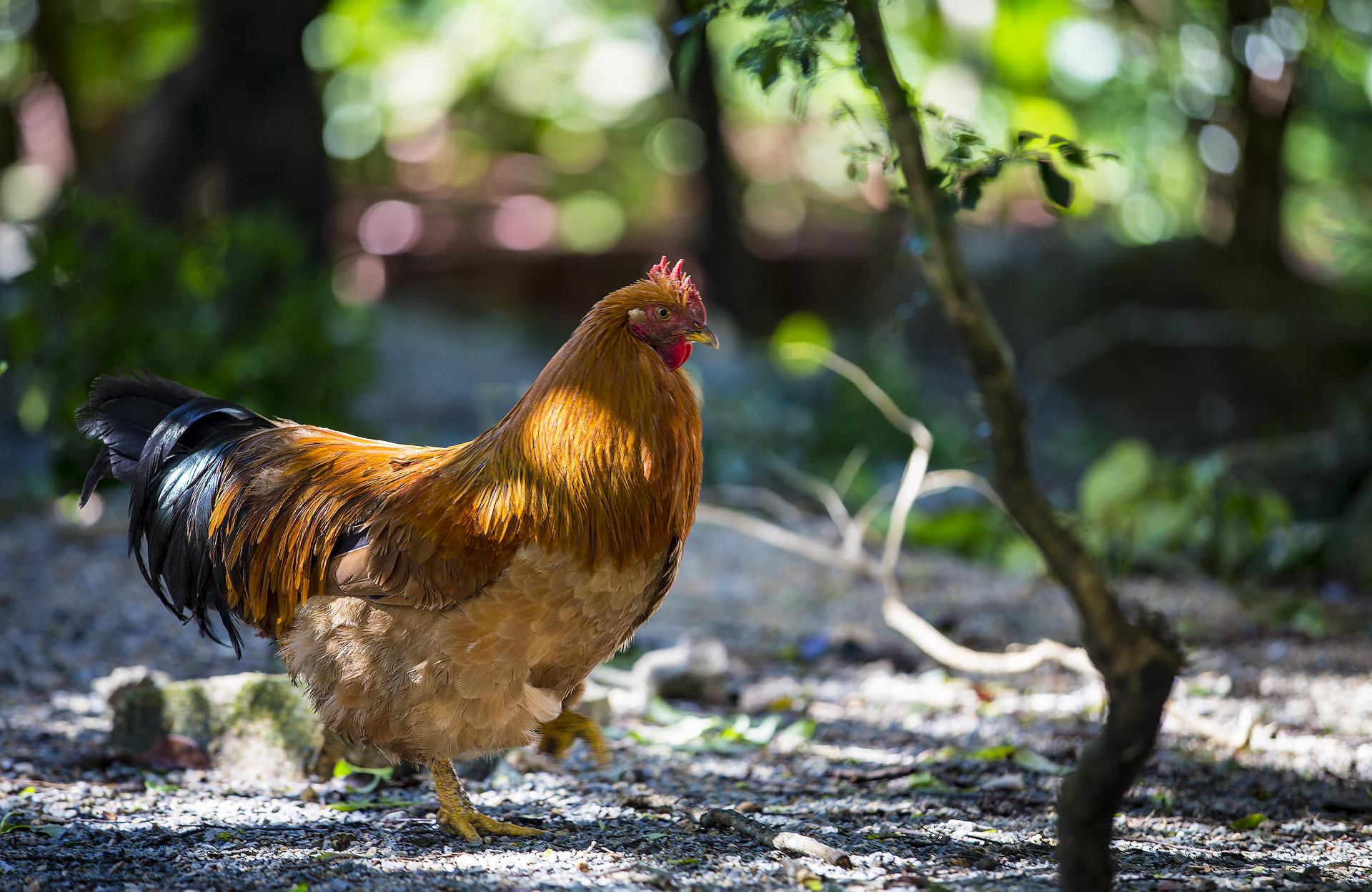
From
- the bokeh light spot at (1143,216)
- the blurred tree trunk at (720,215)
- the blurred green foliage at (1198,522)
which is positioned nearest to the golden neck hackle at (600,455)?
the blurred green foliage at (1198,522)

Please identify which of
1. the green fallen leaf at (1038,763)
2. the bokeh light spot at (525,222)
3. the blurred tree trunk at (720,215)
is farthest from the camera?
the bokeh light spot at (525,222)

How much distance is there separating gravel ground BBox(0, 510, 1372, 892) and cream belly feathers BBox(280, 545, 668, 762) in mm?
316

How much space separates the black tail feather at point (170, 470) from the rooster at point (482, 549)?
24 mm

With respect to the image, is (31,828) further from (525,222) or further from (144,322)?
(525,222)

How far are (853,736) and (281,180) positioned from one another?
7.00 metres

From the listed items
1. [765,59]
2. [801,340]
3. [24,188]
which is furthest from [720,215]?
[24,188]

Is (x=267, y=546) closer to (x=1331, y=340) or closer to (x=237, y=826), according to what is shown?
(x=237, y=826)

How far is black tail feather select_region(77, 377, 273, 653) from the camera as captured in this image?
3.58 metres

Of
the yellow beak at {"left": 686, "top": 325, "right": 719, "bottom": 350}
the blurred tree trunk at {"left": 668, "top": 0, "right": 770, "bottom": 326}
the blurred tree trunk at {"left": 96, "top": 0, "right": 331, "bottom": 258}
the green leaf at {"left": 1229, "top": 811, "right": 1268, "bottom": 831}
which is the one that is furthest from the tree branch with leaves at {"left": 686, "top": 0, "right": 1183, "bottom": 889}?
the blurred tree trunk at {"left": 668, "top": 0, "right": 770, "bottom": 326}

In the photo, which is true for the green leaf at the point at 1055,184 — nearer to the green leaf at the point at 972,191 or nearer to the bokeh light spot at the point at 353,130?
the green leaf at the point at 972,191

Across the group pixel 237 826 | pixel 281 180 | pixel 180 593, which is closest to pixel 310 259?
pixel 281 180

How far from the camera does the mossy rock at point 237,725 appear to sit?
3.82 meters

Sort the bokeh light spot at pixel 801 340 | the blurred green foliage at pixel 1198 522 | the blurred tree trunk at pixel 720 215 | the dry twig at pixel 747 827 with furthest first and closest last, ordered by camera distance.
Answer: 1. the blurred tree trunk at pixel 720 215
2. the bokeh light spot at pixel 801 340
3. the blurred green foliage at pixel 1198 522
4. the dry twig at pixel 747 827

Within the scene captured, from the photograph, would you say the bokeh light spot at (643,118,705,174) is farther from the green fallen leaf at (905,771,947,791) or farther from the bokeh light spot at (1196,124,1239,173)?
the green fallen leaf at (905,771,947,791)
